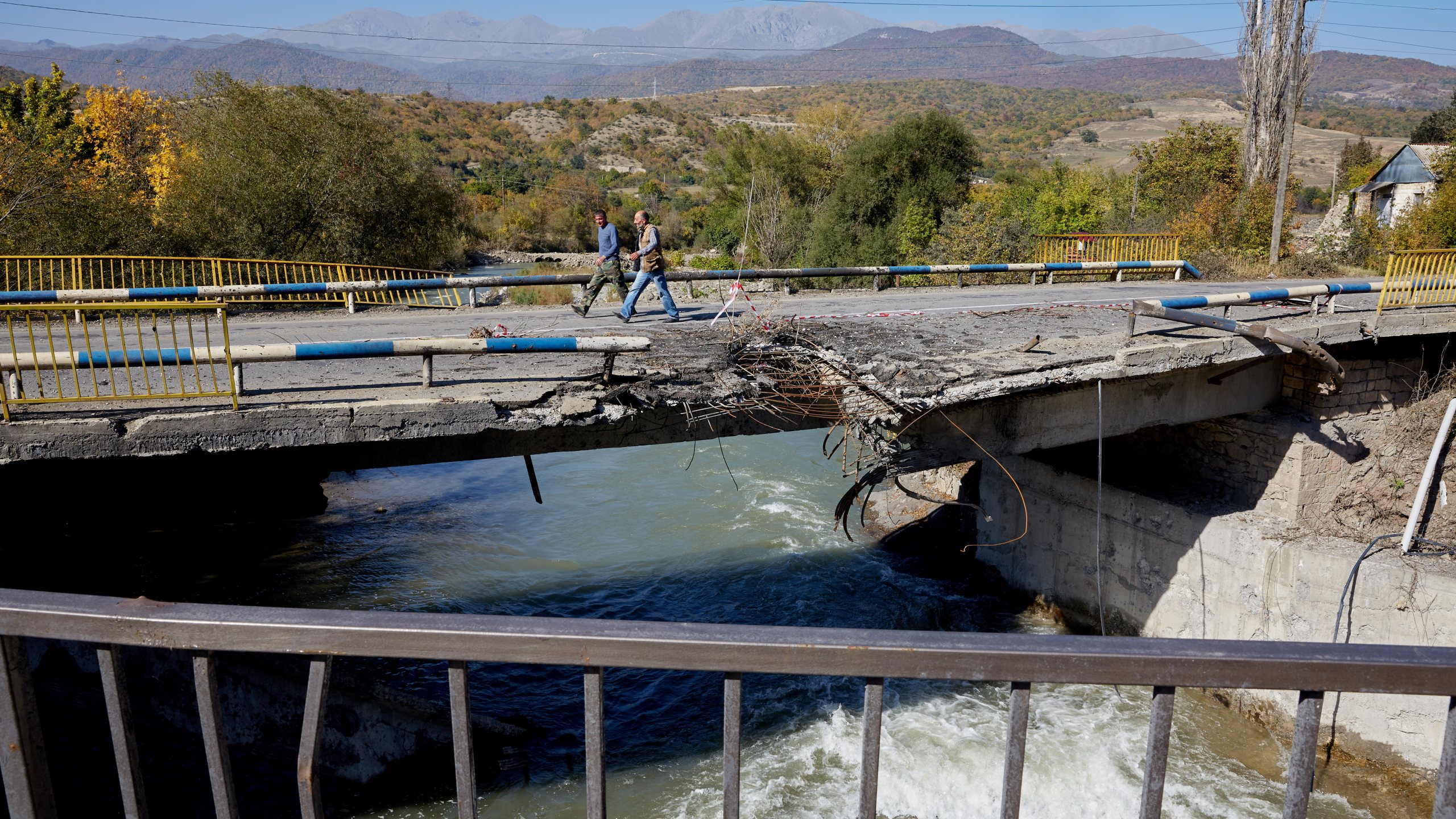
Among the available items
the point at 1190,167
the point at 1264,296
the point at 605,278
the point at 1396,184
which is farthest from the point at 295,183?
the point at 1396,184

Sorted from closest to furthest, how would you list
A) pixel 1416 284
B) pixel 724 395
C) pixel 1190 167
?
pixel 724 395 → pixel 1416 284 → pixel 1190 167

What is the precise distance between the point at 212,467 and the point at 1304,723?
9.92 metres

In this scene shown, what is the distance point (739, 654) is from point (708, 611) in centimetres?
1149

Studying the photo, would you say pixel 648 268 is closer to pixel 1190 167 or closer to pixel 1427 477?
pixel 1427 477

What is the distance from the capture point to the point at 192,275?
17.5m

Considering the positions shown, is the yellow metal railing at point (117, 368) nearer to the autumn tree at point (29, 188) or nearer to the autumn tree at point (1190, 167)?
the autumn tree at point (29, 188)

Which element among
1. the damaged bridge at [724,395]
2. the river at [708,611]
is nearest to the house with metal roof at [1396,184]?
the damaged bridge at [724,395]

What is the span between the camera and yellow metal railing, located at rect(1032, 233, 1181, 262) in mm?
20078

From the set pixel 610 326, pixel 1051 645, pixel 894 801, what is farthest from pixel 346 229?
pixel 1051 645

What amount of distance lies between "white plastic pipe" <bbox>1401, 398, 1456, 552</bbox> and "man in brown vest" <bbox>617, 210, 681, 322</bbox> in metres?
9.20

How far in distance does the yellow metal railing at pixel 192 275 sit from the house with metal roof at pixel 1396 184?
4501 cm

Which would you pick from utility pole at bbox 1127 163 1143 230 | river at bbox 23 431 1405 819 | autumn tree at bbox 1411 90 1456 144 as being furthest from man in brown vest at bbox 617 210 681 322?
autumn tree at bbox 1411 90 1456 144

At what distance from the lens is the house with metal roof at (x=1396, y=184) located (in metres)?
42.7

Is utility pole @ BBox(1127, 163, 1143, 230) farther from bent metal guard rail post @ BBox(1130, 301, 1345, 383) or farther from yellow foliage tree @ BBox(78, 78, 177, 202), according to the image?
yellow foliage tree @ BBox(78, 78, 177, 202)
